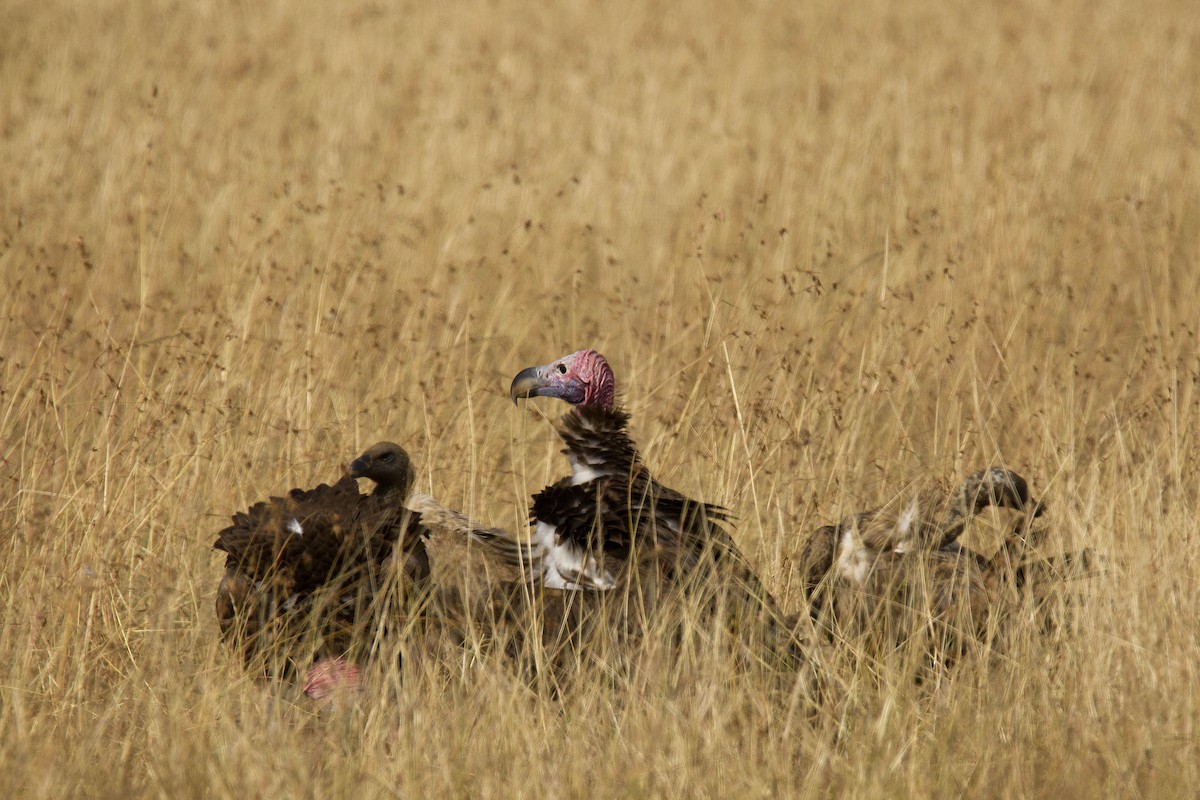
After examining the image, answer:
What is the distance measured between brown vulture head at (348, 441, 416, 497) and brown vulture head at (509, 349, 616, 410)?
50 cm

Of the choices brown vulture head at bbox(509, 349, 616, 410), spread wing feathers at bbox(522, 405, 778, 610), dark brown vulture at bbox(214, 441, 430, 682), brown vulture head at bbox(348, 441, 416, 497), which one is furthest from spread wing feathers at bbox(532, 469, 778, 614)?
brown vulture head at bbox(348, 441, 416, 497)

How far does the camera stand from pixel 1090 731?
11.3ft

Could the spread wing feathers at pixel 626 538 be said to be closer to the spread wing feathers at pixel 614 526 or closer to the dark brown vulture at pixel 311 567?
the spread wing feathers at pixel 614 526

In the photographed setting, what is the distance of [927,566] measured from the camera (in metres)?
4.28

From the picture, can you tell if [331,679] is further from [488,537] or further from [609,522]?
[609,522]

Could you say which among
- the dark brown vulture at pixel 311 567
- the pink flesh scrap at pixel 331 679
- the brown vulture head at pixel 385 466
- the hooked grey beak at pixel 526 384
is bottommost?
the pink flesh scrap at pixel 331 679

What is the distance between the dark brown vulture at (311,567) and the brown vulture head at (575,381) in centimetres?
60

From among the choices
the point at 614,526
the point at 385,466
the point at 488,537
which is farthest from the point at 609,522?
the point at 385,466

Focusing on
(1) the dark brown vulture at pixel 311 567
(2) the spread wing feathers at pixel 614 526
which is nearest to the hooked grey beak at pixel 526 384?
(2) the spread wing feathers at pixel 614 526

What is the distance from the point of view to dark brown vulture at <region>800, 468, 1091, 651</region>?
409 cm

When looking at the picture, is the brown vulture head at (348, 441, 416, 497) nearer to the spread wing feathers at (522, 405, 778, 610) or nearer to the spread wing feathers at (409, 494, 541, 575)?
the spread wing feathers at (409, 494, 541, 575)

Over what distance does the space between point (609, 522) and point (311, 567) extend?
860 millimetres

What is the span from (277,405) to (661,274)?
2.69 metres

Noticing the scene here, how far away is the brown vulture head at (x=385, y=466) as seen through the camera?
15.5 ft
